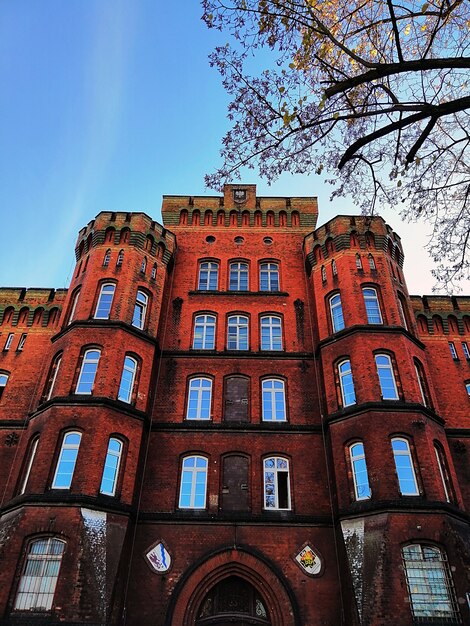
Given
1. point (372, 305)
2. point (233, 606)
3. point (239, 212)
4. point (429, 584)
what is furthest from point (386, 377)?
point (239, 212)

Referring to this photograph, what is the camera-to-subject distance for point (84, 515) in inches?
528

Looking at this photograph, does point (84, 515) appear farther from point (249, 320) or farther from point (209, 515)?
point (249, 320)

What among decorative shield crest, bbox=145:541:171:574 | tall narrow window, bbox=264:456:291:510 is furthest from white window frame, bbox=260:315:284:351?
decorative shield crest, bbox=145:541:171:574

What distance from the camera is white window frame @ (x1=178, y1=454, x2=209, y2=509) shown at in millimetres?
15719

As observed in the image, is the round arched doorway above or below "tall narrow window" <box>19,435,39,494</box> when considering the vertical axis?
below

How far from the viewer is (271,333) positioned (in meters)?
20.2

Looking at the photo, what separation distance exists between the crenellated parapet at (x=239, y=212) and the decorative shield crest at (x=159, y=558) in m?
15.1

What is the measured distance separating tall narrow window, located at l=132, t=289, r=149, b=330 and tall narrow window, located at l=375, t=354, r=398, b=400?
9.06 m

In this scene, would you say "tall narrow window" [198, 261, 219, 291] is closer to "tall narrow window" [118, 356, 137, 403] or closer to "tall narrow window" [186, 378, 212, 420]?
"tall narrow window" [186, 378, 212, 420]

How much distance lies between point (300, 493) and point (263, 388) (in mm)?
4143

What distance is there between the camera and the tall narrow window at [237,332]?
19.7 meters

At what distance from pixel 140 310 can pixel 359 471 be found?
33.2 feet

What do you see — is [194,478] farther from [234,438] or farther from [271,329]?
[271,329]

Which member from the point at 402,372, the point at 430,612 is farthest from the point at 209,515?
the point at 402,372
